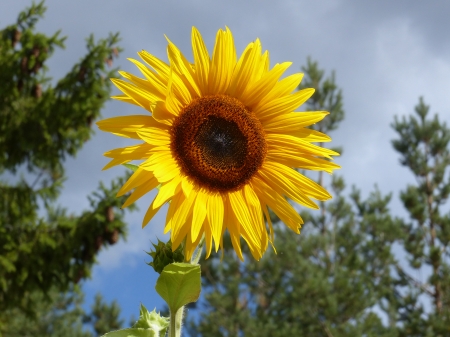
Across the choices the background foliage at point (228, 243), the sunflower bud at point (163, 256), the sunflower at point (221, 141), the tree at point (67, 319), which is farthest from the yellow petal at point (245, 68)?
the tree at point (67, 319)

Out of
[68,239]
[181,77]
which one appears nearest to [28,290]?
[68,239]

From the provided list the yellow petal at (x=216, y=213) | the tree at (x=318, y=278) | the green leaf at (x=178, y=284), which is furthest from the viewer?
the tree at (x=318, y=278)

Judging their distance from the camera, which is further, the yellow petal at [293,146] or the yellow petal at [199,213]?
the yellow petal at [293,146]

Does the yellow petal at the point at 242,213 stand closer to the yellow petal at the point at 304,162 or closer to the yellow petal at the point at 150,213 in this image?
the yellow petal at the point at 304,162

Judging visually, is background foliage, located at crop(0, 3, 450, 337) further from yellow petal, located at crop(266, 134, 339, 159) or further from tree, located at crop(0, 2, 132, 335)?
yellow petal, located at crop(266, 134, 339, 159)

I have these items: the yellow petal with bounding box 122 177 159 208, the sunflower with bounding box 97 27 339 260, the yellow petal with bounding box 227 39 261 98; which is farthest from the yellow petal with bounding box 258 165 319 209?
the yellow petal with bounding box 122 177 159 208

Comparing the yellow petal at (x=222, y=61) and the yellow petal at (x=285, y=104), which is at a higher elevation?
the yellow petal at (x=222, y=61)

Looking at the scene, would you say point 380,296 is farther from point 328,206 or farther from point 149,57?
point 149,57

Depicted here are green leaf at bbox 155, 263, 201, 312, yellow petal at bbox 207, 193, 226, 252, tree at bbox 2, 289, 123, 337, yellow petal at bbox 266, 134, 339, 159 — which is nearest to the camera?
green leaf at bbox 155, 263, 201, 312
